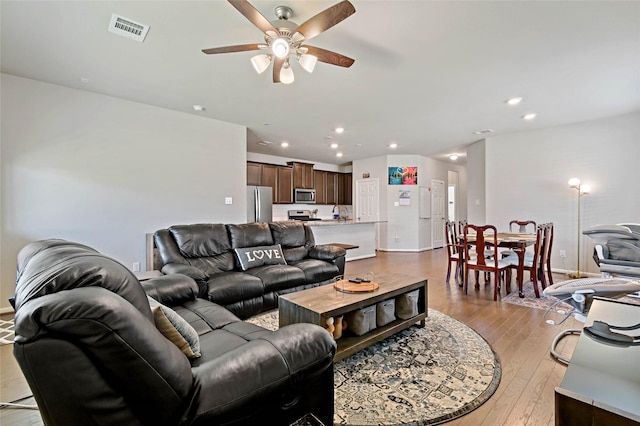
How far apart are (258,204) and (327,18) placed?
4.41 metres

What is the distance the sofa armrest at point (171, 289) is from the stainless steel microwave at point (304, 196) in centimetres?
565

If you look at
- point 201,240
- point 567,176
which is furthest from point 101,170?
point 567,176

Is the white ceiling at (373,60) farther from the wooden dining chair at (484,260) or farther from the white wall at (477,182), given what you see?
the wooden dining chair at (484,260)

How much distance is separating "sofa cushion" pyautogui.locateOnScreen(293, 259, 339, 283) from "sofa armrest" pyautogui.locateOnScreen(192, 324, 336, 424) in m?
2.15

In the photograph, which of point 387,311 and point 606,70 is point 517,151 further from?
point 387,311

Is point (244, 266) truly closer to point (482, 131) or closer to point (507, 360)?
point (507, 360)

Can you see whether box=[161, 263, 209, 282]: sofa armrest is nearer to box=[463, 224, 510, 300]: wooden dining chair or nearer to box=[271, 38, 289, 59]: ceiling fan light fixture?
box=[271, 38, 289, 59]: ceiling fan light fixture

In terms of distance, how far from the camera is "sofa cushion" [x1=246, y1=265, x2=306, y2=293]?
3059mm

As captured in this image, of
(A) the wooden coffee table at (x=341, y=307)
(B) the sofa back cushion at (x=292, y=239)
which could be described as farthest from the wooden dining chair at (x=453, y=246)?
(B) the sofa back cushion at (x=292, y=239)

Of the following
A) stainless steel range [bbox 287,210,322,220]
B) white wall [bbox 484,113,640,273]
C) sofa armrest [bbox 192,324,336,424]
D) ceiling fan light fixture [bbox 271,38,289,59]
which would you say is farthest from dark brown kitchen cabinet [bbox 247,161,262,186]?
sofa armrest [bbox 192,324,336,424]

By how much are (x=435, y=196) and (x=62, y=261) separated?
8.56 meters

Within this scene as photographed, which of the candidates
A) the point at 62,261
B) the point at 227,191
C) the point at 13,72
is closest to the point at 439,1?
the point at 62,261

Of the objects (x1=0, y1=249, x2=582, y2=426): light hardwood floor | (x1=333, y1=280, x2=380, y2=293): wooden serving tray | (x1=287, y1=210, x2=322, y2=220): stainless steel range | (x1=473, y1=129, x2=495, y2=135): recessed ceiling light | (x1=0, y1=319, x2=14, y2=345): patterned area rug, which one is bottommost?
(x1=0, y1=319, x2=14, y2=345): patterned area rug

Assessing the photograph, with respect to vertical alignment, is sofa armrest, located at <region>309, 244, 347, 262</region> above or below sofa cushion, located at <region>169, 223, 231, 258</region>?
below
